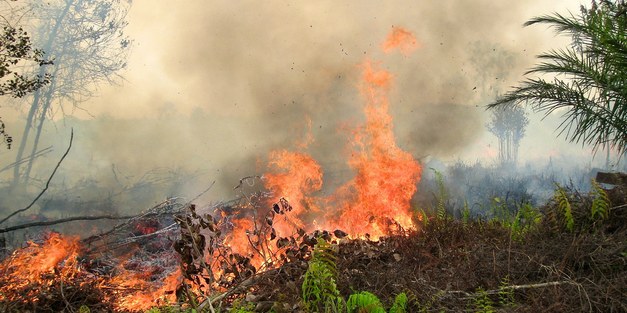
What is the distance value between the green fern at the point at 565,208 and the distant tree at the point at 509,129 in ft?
76.4

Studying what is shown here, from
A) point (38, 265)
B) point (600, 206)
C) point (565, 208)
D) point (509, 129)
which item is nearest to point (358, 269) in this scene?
point (565, 208)

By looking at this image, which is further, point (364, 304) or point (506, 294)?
point (506, 294)

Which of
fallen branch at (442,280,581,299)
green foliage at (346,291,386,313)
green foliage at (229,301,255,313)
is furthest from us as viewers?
green foliage at (229,301,255,313)

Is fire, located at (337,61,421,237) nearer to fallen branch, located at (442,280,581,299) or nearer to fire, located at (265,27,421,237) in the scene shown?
fire, located at (265,27,421,237)

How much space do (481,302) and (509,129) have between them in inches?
1052

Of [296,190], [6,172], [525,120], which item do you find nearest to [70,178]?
[6,172]

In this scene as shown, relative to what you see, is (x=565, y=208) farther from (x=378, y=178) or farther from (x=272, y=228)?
(x=378, y=178)

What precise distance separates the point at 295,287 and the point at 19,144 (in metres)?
12.9

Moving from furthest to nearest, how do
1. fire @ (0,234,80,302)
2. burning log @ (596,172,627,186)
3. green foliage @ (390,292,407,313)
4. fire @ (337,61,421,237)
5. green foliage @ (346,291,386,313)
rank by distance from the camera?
fire @ (337,61,421,237) < burning log @ (596,172,627,186) < fire @ (0,234,80,302) < green foliage @ (390,292,407,313) < green foliage @ (346,291,386,313)

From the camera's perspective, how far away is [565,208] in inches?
215

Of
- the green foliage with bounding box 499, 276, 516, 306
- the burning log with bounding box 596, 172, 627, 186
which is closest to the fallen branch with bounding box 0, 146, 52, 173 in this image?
the green foliage with bounding box 499, 276, 516, 306

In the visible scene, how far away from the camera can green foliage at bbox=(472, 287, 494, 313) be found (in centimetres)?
369

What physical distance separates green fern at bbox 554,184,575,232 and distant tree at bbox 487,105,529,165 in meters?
23.3

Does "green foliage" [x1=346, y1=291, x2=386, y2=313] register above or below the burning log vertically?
below
